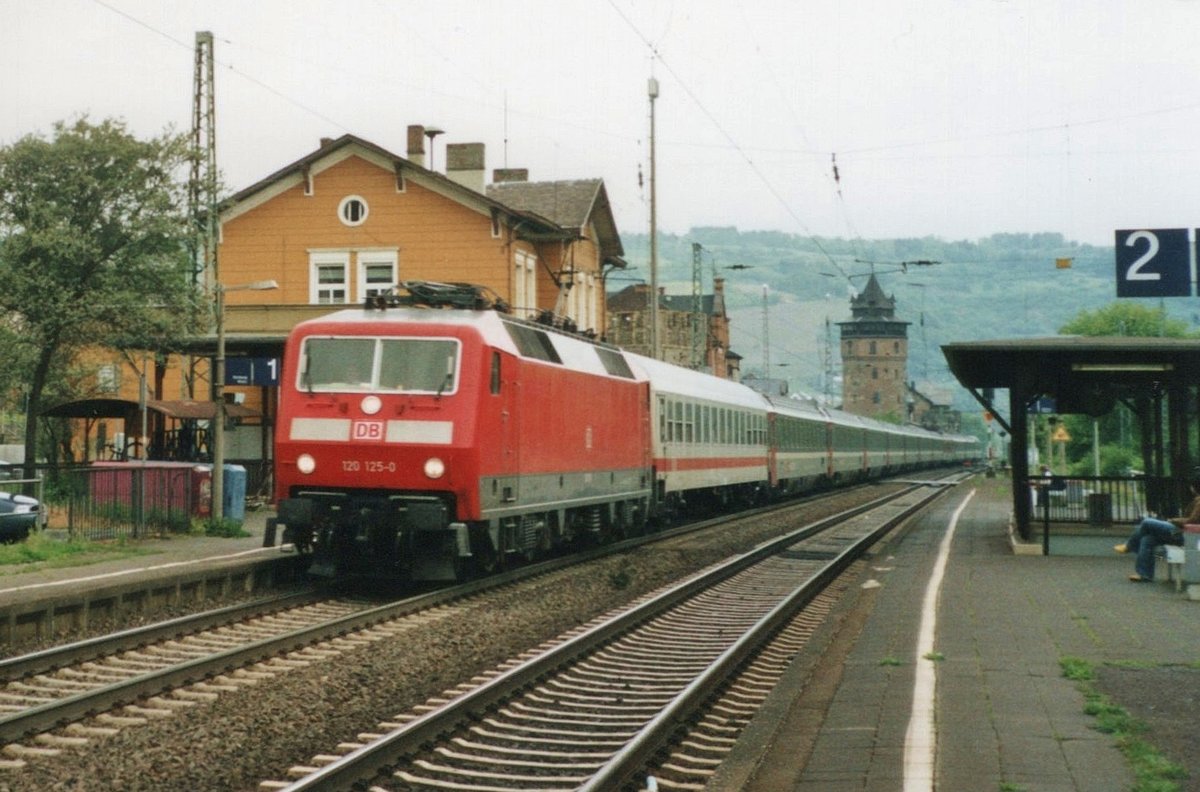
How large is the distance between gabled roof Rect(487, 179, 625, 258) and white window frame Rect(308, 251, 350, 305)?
5.55 meters

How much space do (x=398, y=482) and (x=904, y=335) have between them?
521ft

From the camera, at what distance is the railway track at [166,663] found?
851 cm

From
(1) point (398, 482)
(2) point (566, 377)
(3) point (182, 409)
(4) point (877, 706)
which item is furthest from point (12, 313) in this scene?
(4) point (877, 706)

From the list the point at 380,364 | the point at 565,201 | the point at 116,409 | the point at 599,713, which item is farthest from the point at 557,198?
the point at 599,713

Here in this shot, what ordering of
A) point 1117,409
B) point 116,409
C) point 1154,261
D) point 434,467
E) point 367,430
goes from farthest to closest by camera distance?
1. point 1117,409
2. point 116,409
3. point 1154,261
4. point 367,430
5. point 434,467

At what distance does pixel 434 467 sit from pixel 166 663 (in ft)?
14.8

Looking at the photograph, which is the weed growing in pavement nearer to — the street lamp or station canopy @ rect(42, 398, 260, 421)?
the street lamp

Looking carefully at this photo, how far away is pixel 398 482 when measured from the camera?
15242 mm

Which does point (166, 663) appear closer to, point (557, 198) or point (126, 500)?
point (126, 500)

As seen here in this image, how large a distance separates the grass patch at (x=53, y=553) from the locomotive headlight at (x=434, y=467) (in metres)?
4.91

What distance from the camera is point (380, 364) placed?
15.7 m

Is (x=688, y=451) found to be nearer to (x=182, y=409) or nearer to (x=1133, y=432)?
(x=182, y=409)

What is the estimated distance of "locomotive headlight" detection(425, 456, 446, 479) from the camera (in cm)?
1513

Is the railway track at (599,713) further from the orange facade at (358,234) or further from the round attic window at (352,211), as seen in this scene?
the round attic window at (352,211)
